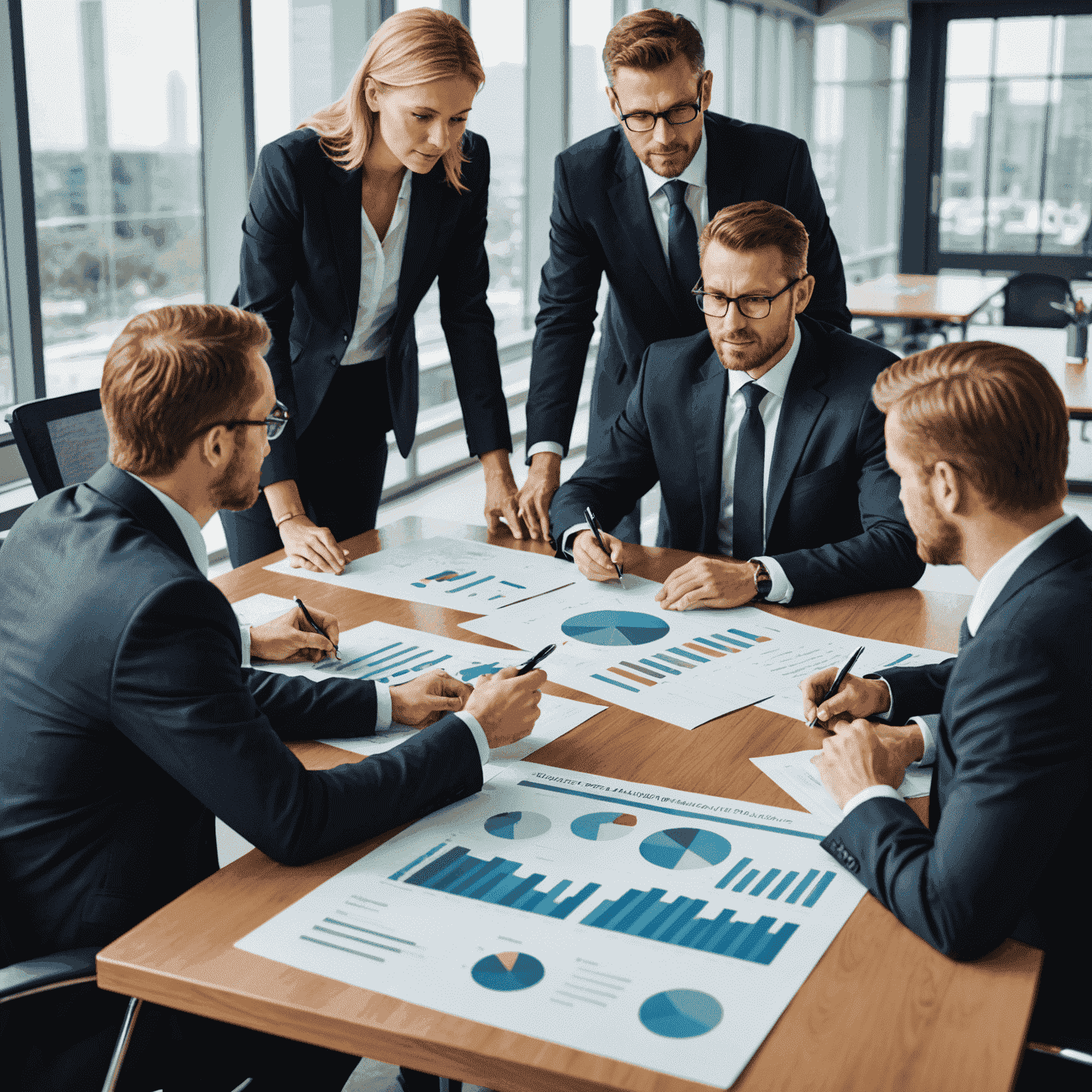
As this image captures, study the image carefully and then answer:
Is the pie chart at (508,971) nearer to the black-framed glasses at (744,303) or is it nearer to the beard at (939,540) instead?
the beard at (939,540)

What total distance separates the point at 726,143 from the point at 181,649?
2032 mm

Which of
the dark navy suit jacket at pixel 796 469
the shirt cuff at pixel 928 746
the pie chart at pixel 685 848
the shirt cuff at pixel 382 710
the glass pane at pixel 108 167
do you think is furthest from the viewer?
the glass pane at pixel 108 167

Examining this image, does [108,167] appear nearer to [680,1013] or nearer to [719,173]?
[719,173]

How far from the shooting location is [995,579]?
1290 mm

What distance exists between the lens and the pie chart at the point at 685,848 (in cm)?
132

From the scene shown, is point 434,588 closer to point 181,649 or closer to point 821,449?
point 821,449

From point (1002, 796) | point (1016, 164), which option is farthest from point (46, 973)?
point (1016, 164)

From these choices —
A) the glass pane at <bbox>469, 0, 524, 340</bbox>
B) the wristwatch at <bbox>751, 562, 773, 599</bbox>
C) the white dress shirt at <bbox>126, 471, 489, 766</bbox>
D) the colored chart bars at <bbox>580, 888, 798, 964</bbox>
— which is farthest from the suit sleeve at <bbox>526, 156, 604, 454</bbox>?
the glass pane at <bbox>469, 0, 524, 340</bbox>

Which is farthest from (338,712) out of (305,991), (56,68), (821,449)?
(56,68)

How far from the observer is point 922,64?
10867mm

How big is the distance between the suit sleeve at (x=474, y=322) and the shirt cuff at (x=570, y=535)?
1.57ft

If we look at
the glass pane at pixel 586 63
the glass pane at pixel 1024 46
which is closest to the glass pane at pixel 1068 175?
the glass pane at pixel 1024 46

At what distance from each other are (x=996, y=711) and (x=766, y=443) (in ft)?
4.46

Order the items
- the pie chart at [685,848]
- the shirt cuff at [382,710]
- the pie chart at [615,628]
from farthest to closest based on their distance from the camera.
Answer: the pie chart at [615,628] → the shirt cuff at [382,710] → the pie chart at [685,848]
